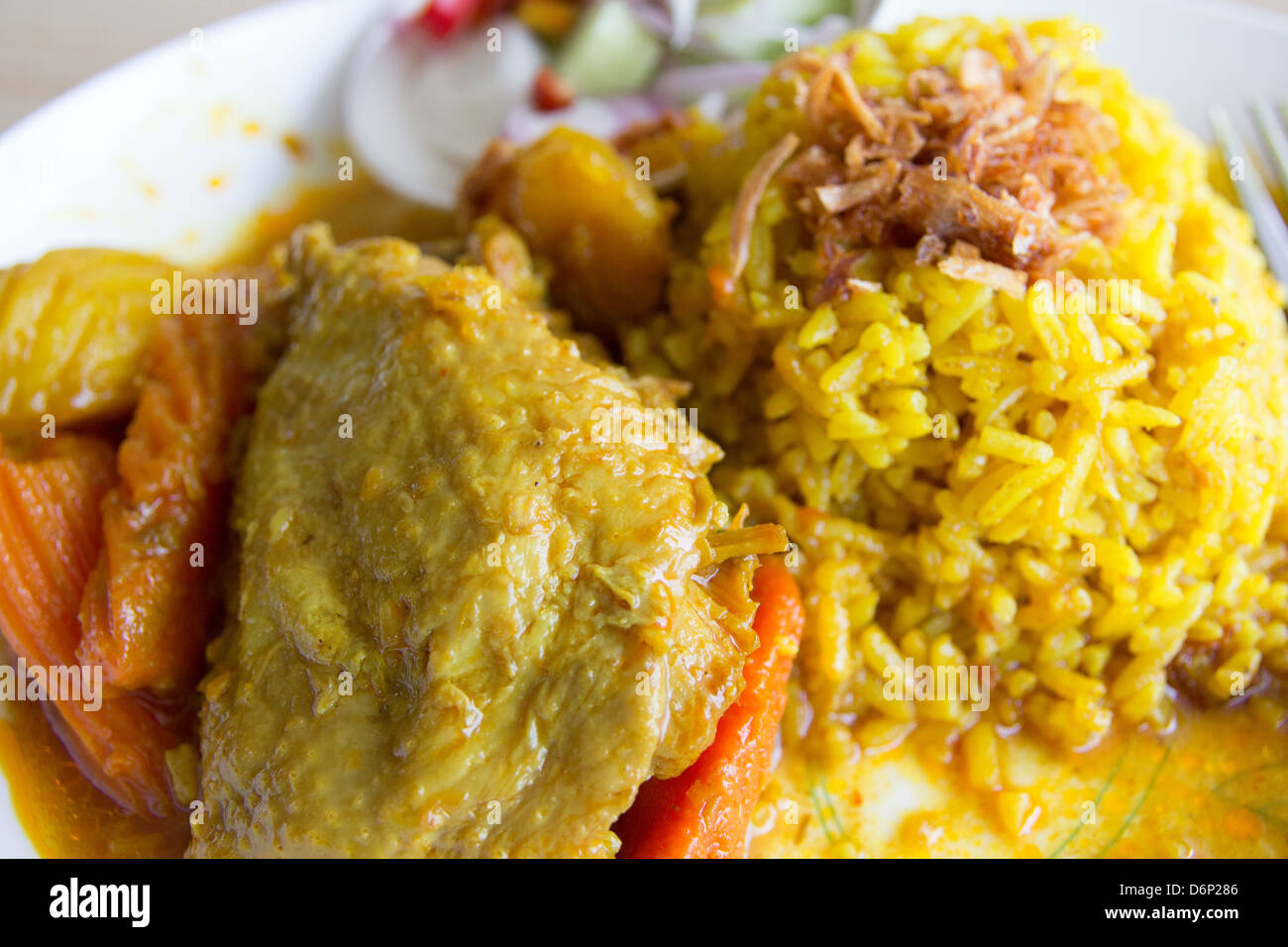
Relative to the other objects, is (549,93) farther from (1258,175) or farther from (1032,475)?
(1258,175)

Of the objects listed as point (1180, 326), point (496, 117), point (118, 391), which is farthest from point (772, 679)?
point (496, 117)

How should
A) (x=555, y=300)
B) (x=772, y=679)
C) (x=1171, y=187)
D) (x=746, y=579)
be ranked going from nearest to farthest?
(x=746, y=579)
(x=772, y=679)
(x=1171, y=187)
(x=555, y=300)

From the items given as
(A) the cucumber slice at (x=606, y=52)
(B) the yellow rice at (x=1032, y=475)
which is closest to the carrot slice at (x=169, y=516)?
(B) the yellow rice at (x=1032, y=475)

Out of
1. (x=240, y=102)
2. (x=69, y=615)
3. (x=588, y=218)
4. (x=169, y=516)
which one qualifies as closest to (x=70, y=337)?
(x=169, y=516)

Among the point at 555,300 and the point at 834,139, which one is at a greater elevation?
the point at 834,139

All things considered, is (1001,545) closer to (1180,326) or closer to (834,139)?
(1180,326)

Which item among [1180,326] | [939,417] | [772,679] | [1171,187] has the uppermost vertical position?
[1171,187]
